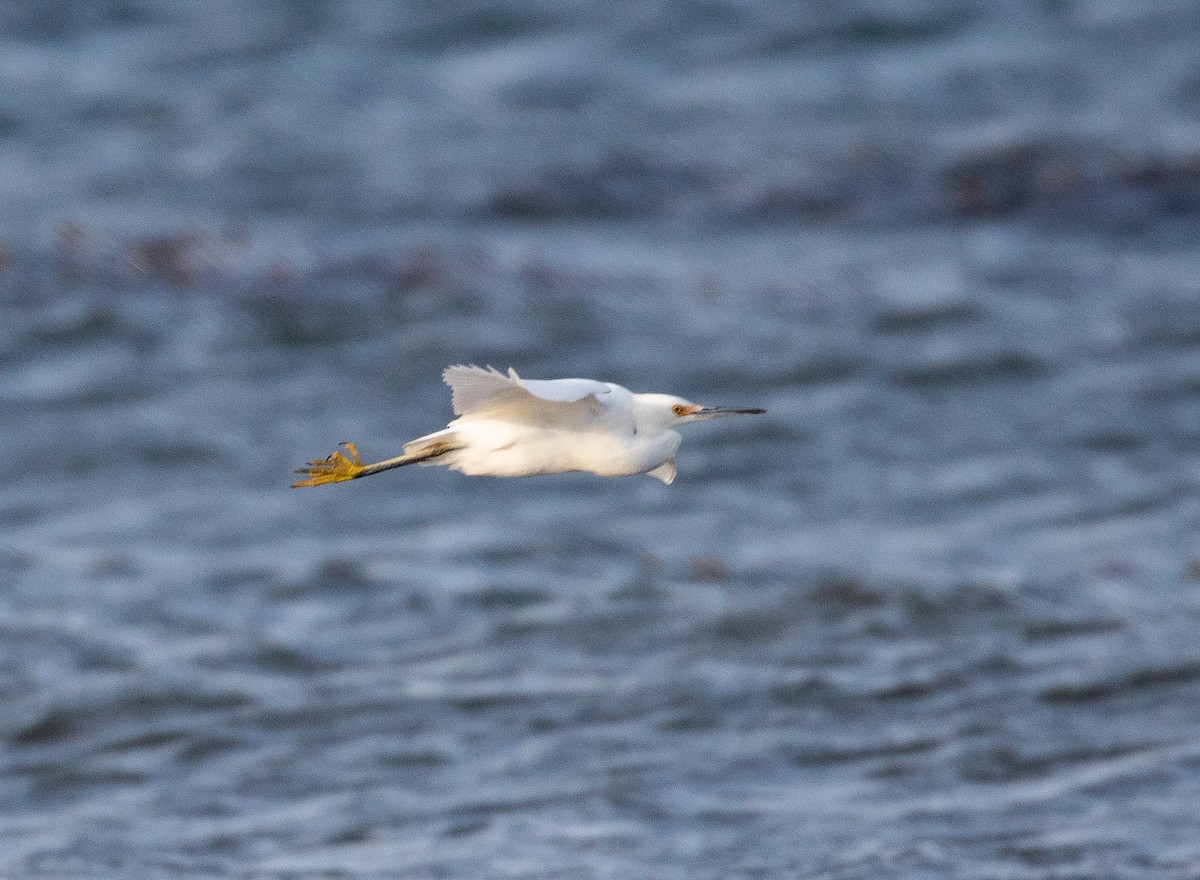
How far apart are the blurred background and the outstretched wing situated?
1206 cm

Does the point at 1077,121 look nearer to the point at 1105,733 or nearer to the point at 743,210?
the point at 743,210

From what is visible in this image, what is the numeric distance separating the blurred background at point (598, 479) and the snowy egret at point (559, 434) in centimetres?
1150

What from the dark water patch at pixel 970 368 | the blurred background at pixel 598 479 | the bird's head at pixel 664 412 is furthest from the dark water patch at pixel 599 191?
the bird's head at pixel 664 412

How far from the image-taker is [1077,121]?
3509 cm

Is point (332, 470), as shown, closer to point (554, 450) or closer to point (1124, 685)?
point (554, 450)

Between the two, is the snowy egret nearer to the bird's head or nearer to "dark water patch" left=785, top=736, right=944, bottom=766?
the bird's head

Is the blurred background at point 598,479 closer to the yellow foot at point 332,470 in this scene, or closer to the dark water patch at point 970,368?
the dark water patch at point 970,368

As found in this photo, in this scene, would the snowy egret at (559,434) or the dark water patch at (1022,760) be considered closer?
the snowy egret at (559,434)

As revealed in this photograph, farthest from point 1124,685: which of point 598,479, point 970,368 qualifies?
point 598,479

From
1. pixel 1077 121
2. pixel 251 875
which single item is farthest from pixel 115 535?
pixel 1077 121

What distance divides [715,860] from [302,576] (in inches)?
306

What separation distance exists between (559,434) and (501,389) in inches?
26.8

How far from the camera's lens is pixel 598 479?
2892cm

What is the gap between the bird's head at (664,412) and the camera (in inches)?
419
